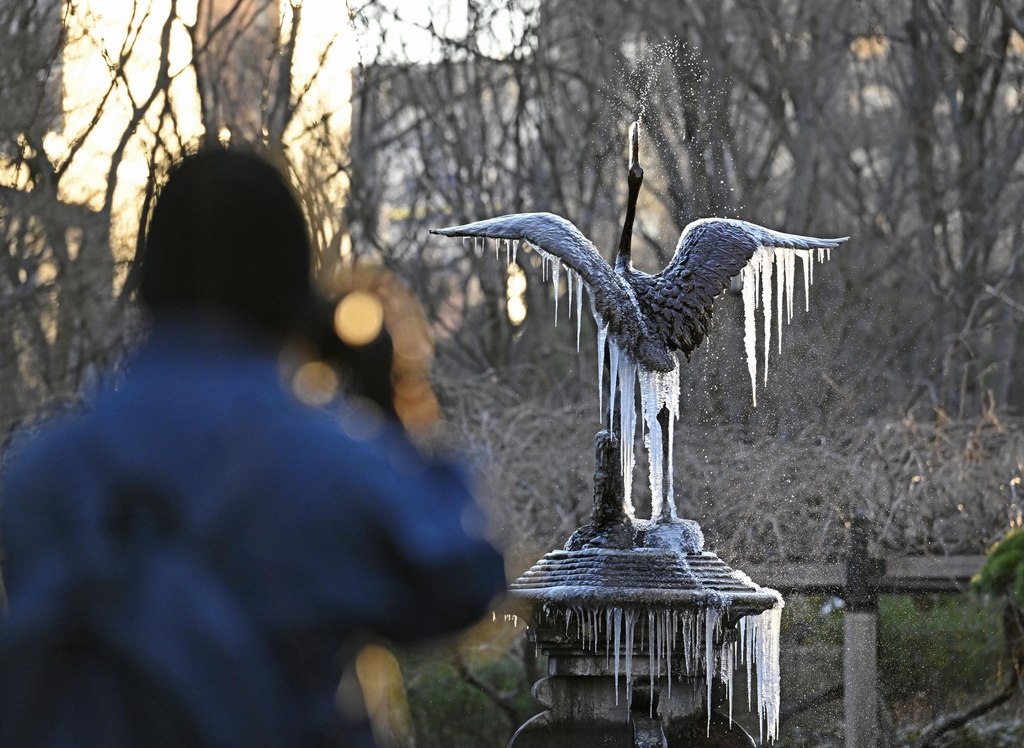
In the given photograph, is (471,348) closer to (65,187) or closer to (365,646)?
(65,187)

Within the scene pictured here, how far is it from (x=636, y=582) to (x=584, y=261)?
119 centimetres

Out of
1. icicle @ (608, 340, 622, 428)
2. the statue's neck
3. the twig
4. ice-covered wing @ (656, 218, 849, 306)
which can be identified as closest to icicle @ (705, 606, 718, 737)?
icicle @ (608, 340, 622, 428)

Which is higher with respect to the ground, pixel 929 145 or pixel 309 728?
pixel 929 145

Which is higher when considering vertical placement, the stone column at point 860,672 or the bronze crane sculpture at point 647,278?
the bronze crane sculpture at point 647,278

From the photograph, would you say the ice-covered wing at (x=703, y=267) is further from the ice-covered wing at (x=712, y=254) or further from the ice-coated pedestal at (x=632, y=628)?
the ice-coated pedestal at (x=632, y=628)

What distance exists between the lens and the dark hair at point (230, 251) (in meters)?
1.71

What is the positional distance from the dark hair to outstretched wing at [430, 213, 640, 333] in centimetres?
326

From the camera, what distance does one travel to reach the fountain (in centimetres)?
473

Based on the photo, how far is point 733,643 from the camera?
4.96 metres

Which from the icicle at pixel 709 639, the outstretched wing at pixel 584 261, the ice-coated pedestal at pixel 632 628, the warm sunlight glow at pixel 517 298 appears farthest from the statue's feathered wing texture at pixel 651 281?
the warm sunlight glow at pixel 517 298

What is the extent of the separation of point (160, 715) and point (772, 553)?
8.92 meters

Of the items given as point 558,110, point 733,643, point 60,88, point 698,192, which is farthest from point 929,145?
point 733,643

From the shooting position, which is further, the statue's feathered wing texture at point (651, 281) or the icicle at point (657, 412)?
the icicle at point (657, 412)

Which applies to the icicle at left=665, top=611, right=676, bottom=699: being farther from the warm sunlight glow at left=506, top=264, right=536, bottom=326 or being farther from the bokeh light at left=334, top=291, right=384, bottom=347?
the warm sunlight glow at left=506, top=264, right=536, bottom=326
